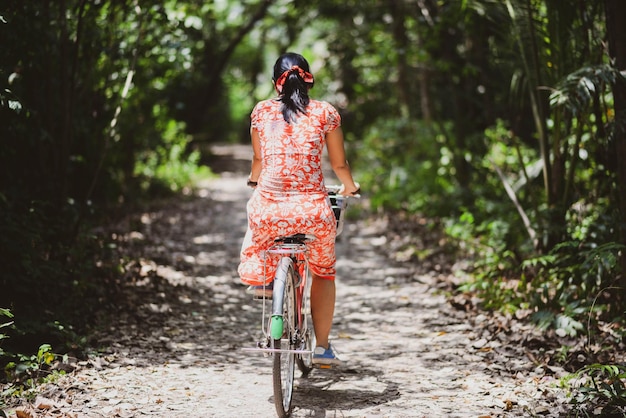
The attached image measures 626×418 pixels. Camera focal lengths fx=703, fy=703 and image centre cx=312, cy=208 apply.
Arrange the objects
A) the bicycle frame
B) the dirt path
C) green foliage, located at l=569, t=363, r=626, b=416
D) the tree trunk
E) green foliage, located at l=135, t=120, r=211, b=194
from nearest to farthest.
Result: 1. the bicycle frame
2. green foliage, located at l=569, t=363, r=626, b=416
3. the dirt path
4. the tree trunk
5. green foliage, located at l=135, t=120, r=211, b=194

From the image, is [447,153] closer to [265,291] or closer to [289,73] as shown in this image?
[289,73]

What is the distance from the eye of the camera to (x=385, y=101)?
2264 cm

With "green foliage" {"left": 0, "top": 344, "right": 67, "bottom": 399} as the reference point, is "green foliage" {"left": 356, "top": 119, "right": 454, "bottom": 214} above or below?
above

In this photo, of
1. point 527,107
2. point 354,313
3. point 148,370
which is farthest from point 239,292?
point 527,107

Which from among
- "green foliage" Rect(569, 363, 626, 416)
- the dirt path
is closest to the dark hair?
the dirt path

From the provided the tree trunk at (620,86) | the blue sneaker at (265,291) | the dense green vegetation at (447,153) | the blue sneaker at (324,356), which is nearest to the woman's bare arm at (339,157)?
the blue sneaker at (265,291)

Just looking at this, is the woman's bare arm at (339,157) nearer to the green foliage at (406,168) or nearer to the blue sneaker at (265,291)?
the blue sneaker at (265,291)

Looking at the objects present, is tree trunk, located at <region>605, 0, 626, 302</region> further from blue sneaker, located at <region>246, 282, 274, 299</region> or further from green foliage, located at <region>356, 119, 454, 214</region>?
green foliage, located at <region>356, 119, 454, 214</region>

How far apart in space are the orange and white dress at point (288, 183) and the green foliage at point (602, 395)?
1864 millimetres

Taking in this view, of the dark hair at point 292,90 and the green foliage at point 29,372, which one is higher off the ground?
the dark hair at point 292,90

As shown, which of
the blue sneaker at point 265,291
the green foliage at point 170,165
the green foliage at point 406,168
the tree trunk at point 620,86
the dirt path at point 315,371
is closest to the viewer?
the blue sneaker at point 265,291

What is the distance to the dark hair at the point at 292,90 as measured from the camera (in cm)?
430

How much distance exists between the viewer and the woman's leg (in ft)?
15.7

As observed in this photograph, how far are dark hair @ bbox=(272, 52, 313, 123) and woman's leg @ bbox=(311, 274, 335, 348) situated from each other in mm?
1161
